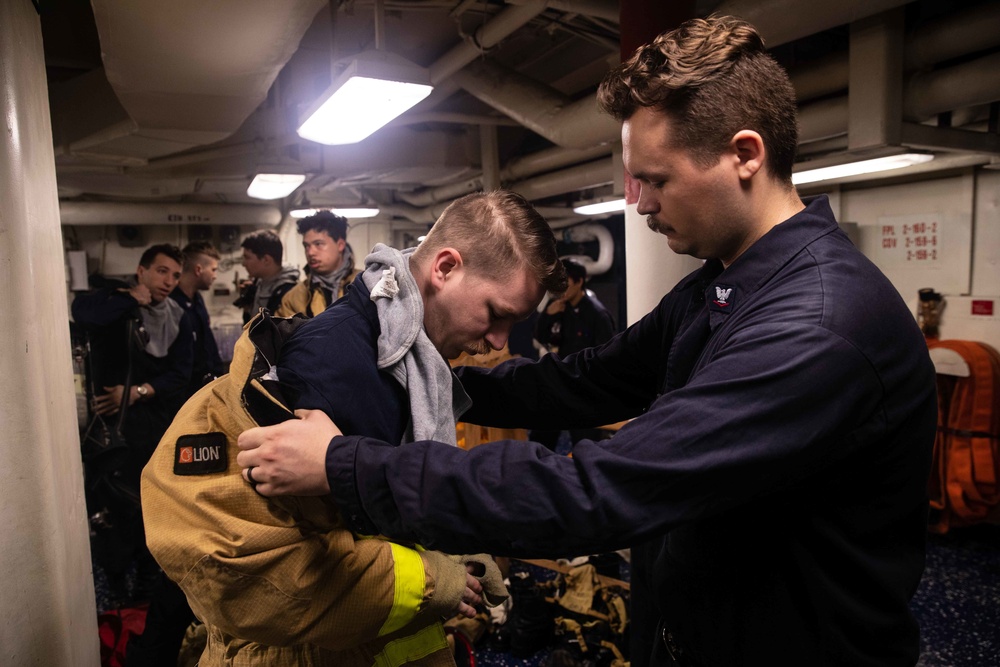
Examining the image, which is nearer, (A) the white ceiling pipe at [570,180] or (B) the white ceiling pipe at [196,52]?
(B) the white ceiling pipe at [196,52]

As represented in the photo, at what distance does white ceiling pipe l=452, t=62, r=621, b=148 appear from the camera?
3.94 m

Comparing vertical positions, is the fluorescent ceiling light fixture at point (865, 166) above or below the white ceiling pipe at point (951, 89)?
below

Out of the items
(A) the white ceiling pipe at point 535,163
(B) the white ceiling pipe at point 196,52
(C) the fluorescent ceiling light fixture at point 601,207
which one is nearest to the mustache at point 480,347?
(B) the white ceiling pipe at point 196,52

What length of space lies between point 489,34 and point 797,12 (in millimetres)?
1672

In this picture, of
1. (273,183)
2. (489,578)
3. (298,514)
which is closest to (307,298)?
(273,183)

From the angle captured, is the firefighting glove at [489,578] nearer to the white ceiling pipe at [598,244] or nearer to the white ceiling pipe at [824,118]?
the white ceiling pipe at [824,118]

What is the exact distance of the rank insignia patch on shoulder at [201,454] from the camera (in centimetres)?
116

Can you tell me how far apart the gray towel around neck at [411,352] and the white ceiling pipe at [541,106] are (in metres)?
2.78

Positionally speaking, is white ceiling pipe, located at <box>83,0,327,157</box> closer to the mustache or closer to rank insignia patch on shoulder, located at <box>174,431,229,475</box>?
the mustache

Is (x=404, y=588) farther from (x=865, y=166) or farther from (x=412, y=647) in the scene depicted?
(x=865, y=166)

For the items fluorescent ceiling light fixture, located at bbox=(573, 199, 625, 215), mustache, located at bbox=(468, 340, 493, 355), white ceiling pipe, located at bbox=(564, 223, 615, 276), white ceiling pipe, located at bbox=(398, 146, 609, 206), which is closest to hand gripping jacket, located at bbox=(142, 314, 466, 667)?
mustache, located at bbox=(468, 340, 493, 355)

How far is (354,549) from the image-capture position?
122 cm

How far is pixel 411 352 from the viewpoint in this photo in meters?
1.31

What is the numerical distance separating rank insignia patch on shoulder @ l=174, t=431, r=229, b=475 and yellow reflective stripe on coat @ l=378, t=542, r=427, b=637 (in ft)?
1.22
